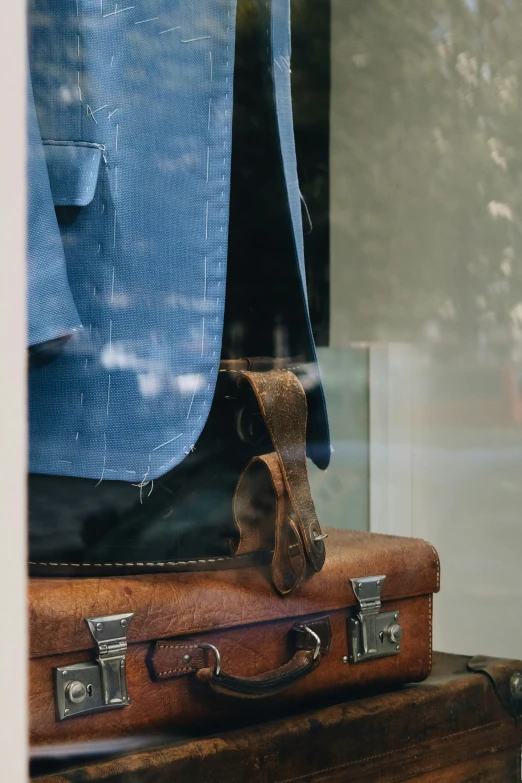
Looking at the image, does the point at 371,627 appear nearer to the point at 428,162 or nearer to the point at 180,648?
the point at 180,648

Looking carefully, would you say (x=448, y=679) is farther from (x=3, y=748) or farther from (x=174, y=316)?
(x=3, y=748)

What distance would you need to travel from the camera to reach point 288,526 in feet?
2.80

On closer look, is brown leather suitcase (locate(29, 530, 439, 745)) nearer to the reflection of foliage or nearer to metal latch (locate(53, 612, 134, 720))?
metal latch (locate(53, 612, 134, 720))

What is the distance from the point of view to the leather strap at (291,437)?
0.84m

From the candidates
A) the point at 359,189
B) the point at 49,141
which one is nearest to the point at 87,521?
the point at 49,141

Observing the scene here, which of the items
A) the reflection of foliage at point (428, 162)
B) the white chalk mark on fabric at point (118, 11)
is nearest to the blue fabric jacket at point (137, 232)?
the white chalk mark on fabric at point (118, 11)

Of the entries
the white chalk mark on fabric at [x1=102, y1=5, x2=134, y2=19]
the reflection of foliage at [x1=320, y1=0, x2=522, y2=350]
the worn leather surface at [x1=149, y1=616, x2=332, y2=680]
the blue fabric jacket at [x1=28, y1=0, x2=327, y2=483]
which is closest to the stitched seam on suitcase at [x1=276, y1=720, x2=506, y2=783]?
the worn leather surface at [x1=149, y1=616, x2=332, y2=680]

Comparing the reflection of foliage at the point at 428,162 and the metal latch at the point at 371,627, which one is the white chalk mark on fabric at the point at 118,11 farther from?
the metal latch at the point at 371,627

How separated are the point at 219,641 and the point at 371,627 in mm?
196

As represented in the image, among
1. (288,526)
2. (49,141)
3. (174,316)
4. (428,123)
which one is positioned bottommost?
(288,526)

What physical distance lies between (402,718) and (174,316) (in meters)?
0.46

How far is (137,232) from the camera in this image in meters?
0.79

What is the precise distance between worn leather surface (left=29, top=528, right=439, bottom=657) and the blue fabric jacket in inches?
3.8

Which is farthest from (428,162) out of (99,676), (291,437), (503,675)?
(99,676)
